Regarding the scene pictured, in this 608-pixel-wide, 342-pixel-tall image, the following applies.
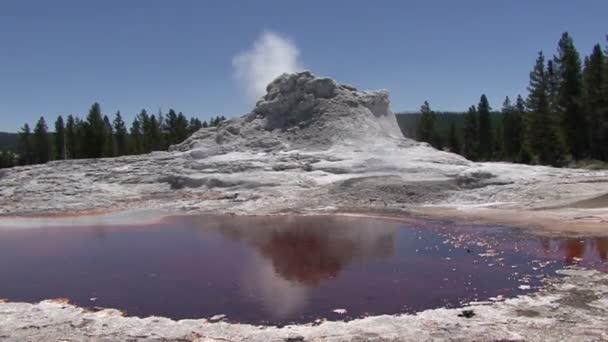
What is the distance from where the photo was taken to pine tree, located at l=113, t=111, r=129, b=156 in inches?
2677

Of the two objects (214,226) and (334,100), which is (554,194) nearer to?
(214,226)

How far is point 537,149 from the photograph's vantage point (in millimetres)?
43062

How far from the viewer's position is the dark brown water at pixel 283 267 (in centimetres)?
826

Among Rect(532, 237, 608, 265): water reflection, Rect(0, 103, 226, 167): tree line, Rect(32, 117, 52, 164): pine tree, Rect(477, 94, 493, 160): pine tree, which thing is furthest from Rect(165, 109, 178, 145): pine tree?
Rect(532, 237, 608, 265): water reflection

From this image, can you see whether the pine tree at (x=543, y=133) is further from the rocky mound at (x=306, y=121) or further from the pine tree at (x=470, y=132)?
the pine tree at (x=470, y=132)

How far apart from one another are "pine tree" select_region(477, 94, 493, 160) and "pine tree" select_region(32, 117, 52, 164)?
2121 inches

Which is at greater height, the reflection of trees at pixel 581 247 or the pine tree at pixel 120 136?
the pine tree at pixel 120 136

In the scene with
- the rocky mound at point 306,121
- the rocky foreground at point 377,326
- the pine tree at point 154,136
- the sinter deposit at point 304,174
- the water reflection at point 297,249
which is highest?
the pine tree at point 154,136

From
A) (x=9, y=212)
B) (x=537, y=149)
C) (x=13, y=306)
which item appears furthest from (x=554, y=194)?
(x=537, y=149)

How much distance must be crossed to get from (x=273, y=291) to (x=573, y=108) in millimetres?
40138

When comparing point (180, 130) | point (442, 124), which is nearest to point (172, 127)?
point (180, 130)

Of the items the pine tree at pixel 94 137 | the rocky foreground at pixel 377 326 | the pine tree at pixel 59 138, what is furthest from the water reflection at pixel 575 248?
the pine tree at pixel 59 138

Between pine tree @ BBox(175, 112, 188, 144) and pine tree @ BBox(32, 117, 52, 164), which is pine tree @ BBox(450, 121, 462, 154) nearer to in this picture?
pine tree @ BBox(175, 112, 188, 144)

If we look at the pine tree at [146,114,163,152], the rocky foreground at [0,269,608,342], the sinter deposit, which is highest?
the pine tree at [146,114,163,152]
